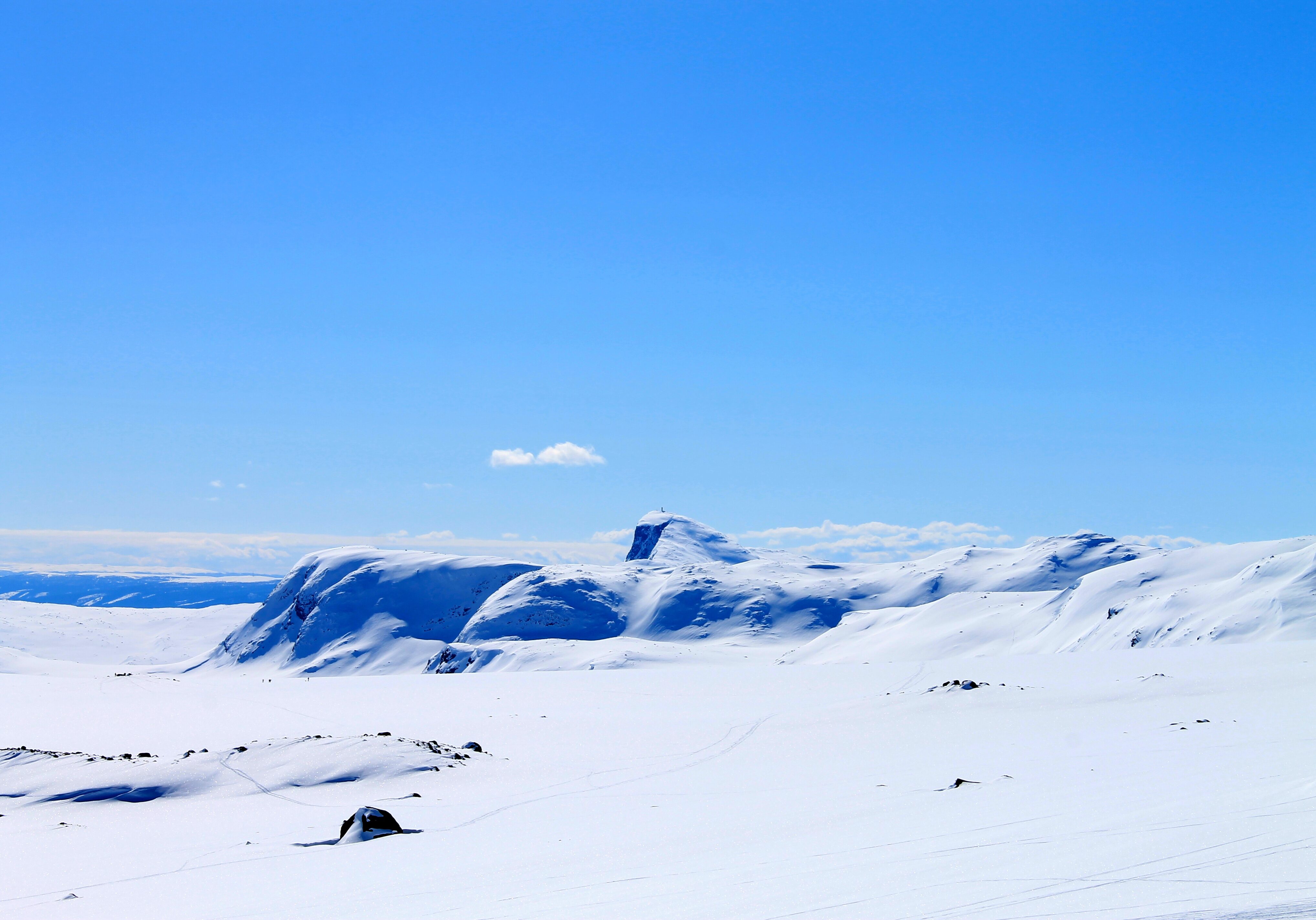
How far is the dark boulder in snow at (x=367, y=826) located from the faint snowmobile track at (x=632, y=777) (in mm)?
704

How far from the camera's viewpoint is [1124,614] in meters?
64.7

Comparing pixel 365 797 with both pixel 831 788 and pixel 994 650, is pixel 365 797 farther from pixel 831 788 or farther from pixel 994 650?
pixel 994 650

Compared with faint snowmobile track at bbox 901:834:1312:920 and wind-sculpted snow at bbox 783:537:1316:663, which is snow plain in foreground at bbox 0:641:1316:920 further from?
wind-sculpted snow at bbox 783:537:1316:663

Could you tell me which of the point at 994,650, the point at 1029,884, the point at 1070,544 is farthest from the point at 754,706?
the point at 1070,544

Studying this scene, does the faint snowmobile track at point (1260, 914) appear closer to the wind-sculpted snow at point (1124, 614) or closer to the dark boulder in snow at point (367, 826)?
the dark boulder in snow at point (367, 826)

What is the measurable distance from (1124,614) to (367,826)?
64.9 m

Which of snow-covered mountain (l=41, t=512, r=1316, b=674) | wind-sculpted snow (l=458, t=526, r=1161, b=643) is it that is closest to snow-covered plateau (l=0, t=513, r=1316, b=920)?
snow-covered mountain (l=41, t=512, r=1316, b=674)

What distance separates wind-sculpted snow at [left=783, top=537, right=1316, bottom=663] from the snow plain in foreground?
2835 cm

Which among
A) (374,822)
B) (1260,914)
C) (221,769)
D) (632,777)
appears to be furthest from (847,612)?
(1260,914)

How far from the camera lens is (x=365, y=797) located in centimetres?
1433

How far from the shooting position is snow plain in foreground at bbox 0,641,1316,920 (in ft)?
20.7

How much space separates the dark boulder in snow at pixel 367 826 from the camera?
11148mm

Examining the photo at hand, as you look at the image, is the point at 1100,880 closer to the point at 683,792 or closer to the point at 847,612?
the point at 683,792

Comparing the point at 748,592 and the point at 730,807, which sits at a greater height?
the point at 730,807
